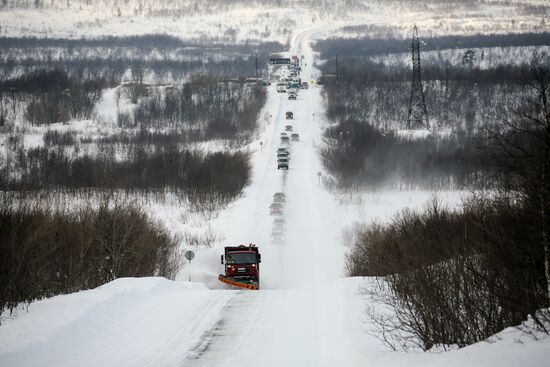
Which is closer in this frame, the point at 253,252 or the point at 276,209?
the point at 253,252

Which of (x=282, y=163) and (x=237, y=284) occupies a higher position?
(x=237, y=284)

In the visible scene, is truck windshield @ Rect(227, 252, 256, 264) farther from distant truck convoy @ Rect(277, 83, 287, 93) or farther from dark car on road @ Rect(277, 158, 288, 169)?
distant truck convoy @ Rect(277, 83, 287, 93)

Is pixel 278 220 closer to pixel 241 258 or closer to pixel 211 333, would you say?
pixel 241 258

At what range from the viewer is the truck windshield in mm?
35562

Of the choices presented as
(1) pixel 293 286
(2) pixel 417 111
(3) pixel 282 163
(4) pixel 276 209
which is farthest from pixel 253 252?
(2) pixel 417 111

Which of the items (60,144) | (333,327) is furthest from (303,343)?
(60,144)

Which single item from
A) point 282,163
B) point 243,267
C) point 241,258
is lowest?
point 282,163

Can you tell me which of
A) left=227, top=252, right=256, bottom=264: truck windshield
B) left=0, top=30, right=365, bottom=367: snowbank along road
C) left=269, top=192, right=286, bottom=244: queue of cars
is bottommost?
left=269, top=192, right=286, bottom=244: queue of cars

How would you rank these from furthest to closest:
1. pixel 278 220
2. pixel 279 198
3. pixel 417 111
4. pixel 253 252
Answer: pixel 417 111 < pixel 279 198 < pixel 278 220 < pixel 253 252

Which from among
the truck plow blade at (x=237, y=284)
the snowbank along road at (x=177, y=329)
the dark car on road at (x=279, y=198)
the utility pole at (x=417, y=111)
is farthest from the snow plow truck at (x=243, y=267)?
the utility pole at (x=417, y=111)

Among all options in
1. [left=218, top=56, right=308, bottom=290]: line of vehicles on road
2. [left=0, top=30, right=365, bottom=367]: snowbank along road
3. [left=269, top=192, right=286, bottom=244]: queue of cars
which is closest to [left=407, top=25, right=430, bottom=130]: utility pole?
[left=218, top=56, right=308, bottom=290]: line of vehicles on road

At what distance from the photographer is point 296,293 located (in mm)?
25828

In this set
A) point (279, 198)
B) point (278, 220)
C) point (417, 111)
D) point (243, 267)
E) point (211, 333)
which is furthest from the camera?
point (417, 111)

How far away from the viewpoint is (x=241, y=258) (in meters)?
35.7
